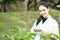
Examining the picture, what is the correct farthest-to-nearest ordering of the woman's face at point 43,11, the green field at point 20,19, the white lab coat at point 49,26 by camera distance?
the green field at point 20,19 → the woman's face at point 43,11 → the white lab coat at point 49,26

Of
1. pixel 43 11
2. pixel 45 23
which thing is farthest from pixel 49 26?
pixel 43 11

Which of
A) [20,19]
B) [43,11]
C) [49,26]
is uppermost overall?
[43,11]

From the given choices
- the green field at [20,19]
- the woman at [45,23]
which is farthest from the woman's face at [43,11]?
the green field at [20,19]

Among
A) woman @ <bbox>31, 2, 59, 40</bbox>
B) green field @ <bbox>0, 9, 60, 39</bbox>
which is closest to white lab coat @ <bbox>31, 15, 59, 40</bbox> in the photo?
woman @ <bbox>31, 2, 59, 40</bbox>

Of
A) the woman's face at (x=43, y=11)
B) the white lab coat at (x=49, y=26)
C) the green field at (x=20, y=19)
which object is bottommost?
the green field at (x=20, y=19)

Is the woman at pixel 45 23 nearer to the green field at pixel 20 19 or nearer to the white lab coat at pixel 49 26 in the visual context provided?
the white lab coat at pixel 49 26

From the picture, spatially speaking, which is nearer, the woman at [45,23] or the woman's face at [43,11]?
the woman at [45,23]

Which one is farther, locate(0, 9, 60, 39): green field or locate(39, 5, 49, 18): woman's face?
locate(0, 9, 60, 39): green field

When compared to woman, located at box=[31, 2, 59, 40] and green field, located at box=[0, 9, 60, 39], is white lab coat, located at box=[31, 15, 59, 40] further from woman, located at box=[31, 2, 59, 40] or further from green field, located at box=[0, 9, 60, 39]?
green field, located at box=[0, 9, 60, 39]

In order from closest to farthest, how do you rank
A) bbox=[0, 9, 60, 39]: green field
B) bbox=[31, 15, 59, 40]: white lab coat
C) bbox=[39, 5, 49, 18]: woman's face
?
bbox=[31, 15, 59, 40]: white lab coat, bbox=[39, 5, 49, 18]: woman's face, bbox=[0, 9, 60, 39]: green field

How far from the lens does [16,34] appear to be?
203 cm

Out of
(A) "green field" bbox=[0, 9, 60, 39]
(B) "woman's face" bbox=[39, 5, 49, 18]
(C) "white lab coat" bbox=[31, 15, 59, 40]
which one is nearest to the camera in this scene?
(C) "white lab coat" bbox=[31, 15, 59, 40]

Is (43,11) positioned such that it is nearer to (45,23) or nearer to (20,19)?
(45,23)

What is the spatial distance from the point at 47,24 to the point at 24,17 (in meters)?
8.92
